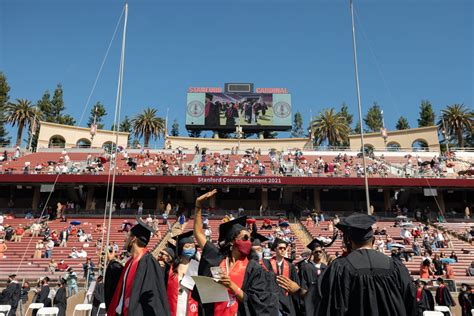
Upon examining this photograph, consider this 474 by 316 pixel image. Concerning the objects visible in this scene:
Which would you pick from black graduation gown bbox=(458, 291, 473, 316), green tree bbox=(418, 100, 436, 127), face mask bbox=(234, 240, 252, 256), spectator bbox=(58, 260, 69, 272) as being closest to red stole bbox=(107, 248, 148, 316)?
face mask bbox=(234, 240, 252, 256)

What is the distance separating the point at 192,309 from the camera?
19.4ft

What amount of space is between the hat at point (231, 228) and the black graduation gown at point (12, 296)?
1173 centimetres

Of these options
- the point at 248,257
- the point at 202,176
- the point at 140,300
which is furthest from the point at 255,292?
the point at 202,176

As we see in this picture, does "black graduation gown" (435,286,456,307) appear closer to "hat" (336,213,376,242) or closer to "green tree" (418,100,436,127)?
"hat" (336,213,376,242)

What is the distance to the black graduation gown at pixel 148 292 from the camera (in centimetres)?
487

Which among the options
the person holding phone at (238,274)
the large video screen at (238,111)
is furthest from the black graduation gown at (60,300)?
the large video screen at (238,111)

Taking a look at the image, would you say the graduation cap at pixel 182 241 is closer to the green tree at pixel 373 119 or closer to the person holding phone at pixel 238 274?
the person holding phone at pixel 238 274

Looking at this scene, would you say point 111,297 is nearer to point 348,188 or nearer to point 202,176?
point 202,176

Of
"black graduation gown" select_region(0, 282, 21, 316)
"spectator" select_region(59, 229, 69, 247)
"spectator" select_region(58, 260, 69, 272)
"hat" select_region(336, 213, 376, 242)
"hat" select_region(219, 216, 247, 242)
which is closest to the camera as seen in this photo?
"hat" select_region(336, 213, 376, 242)

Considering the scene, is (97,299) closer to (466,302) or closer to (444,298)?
(444,298)

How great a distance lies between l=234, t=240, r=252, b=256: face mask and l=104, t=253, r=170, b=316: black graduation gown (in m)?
1.12

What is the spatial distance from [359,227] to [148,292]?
2752mm

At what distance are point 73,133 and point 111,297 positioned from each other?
55981 mm

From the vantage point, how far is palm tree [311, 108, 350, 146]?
217 ft
